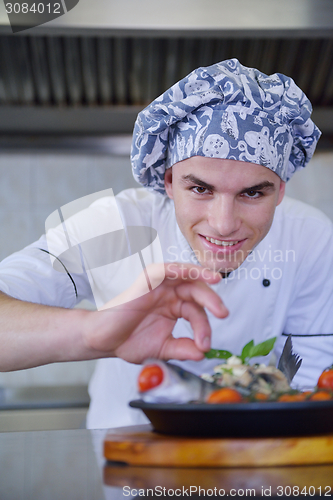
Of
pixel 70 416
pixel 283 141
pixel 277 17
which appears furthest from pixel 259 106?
pixel 70 416

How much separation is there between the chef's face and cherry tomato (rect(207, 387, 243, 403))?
230 millimetres

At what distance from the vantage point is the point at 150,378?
0.41m

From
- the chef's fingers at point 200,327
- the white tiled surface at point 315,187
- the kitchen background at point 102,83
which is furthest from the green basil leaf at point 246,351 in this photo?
the white tiled surface at point 315,187

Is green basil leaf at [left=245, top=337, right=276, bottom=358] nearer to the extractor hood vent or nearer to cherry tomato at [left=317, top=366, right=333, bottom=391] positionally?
cherry tomato at [left=317, top=366, right=333, bottom=391]

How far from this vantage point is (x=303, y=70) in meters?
1.03

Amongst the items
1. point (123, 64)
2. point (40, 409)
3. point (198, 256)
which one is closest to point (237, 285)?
point (198, 256)

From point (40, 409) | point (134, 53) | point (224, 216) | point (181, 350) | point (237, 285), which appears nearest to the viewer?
point (181, 350)

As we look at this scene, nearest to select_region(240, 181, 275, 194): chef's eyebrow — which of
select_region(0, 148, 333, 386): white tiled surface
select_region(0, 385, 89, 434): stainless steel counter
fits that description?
select_region(0, 148, 333, 386): white tiled surface

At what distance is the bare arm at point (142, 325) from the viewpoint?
0.44 m

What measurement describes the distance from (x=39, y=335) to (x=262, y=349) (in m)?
0.30

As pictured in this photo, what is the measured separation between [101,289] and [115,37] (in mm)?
628

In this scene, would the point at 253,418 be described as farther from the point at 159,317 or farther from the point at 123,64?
the point at 123,64

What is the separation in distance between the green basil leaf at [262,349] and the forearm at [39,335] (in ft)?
0.73

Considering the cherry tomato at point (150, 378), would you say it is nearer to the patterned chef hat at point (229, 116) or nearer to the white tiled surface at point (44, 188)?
the patterned chef hat at point (229, 116)
